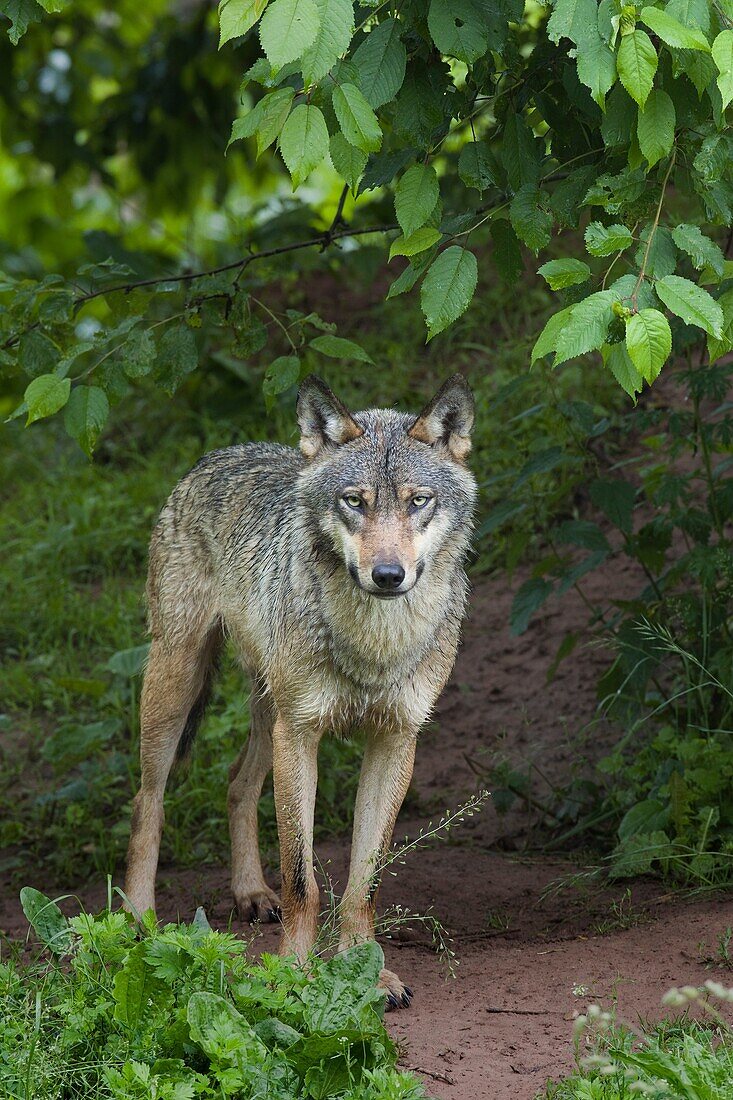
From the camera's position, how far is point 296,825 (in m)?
5.09

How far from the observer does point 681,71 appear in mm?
3676

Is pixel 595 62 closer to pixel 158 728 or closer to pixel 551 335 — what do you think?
pixel 551 335

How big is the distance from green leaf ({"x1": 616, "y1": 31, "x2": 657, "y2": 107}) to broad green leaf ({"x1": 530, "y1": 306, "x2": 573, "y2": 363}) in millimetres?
592

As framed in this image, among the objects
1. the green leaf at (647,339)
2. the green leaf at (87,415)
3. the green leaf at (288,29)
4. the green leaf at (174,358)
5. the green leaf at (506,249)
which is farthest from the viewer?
the green leaf at (174,358)

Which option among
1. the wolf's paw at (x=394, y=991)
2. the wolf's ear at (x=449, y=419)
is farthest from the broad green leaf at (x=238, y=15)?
the wolf's paw at (x=394, y=991)

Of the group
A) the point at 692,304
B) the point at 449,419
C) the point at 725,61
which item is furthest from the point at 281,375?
the point at 725,61

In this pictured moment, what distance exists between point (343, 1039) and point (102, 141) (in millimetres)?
9355

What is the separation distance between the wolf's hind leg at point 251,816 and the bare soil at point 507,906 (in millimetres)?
168

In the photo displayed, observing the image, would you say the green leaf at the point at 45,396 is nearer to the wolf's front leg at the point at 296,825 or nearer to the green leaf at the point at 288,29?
the wolf's front leg at the point at 296,825

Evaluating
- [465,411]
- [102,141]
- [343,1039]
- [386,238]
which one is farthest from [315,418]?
[102,141]

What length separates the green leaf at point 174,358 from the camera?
5535 millimetres

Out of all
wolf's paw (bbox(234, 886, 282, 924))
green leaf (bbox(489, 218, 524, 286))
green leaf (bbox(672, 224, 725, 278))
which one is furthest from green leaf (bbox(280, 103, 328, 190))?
wolf's paw (bbox(234, 886, 282, 924))

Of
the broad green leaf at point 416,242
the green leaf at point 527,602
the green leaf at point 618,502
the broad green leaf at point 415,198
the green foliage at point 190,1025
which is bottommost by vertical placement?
the green foliage at point 190,1025

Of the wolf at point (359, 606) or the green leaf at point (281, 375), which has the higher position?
the green leaf at point (281, 375)
